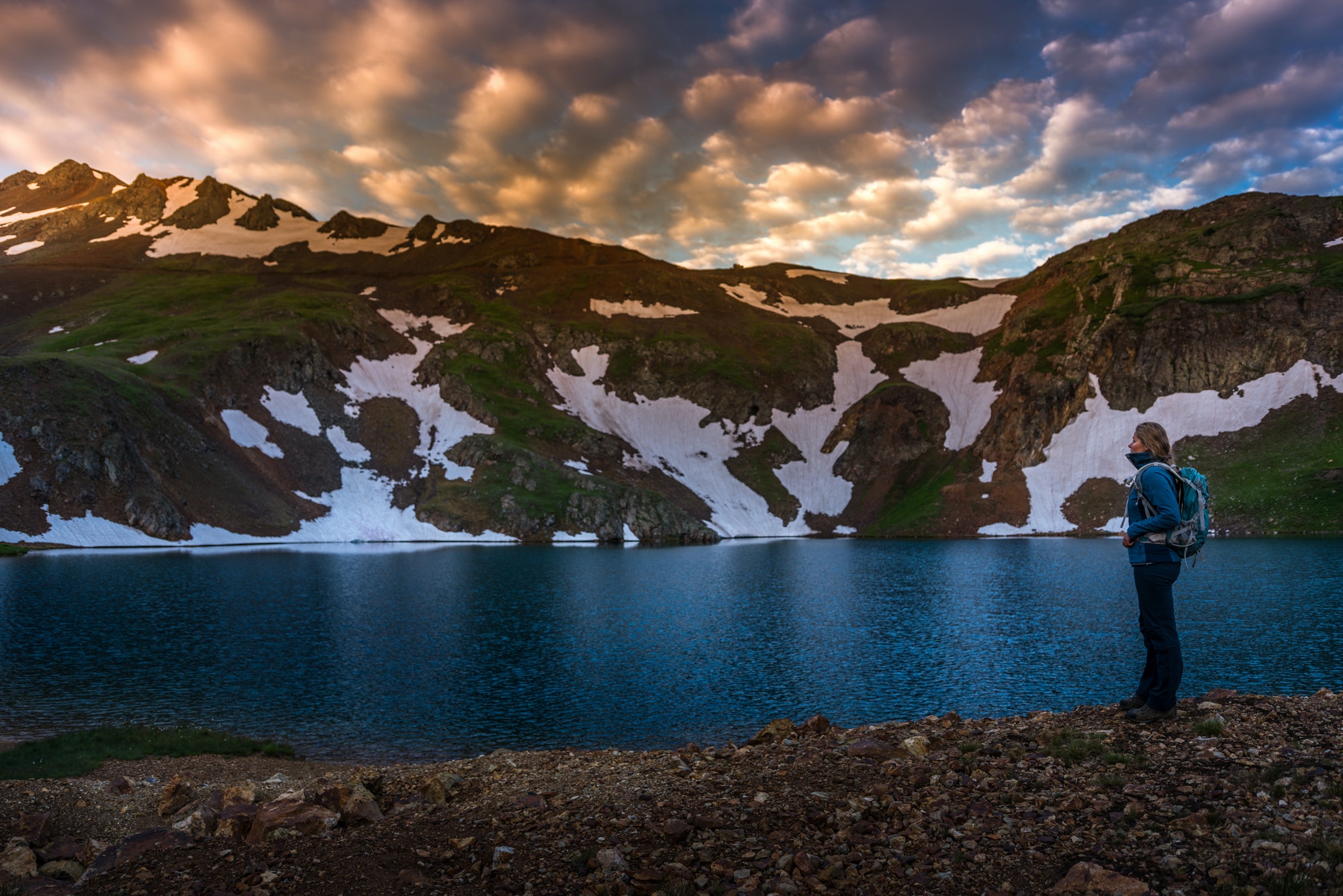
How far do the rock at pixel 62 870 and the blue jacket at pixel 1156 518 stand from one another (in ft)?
64.2

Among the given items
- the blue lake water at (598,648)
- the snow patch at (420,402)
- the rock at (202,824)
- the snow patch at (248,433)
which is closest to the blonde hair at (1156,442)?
the blue lake water at (598,648)

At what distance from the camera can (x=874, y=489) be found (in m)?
184

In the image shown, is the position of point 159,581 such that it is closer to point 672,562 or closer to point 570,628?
point 570,628

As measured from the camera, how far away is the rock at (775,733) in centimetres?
1919

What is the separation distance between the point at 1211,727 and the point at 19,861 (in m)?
21.2

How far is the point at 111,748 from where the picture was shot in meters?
24.8

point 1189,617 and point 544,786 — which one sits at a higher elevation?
point 544,786

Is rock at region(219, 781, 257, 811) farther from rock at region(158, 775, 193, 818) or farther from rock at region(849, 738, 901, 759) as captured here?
rock at region(849, 738, 901, 759)

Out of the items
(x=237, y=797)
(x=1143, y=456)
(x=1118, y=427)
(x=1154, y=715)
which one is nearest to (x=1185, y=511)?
(x=1143, y=456)

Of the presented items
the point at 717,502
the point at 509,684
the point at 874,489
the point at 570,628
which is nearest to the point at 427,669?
the point at 509,684

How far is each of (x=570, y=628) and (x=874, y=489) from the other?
147 metres

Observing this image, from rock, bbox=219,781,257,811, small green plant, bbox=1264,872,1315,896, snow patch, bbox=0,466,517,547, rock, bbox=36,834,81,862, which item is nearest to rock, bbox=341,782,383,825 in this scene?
rock, bbox=219,781,257,811

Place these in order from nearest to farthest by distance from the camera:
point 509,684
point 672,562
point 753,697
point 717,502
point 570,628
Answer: point 753,697, point 509,684, point 570,628, point 672,562, point 717,502

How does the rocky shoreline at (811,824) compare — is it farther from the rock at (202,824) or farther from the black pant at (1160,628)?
the black pant at (1160,628)
